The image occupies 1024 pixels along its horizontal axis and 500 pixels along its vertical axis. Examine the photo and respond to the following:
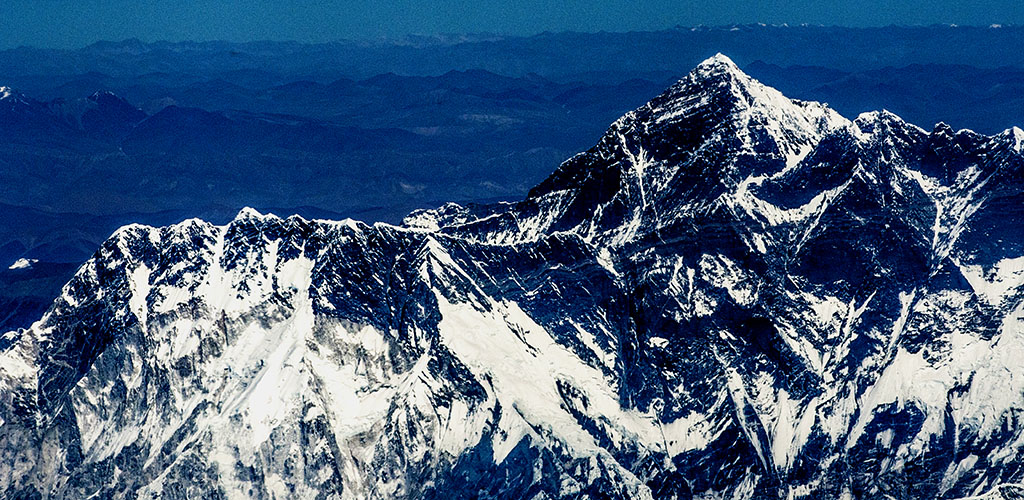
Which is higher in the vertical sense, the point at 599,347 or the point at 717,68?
the point at 717,68

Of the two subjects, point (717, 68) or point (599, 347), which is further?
point (717, 68)

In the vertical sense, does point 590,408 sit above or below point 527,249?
below

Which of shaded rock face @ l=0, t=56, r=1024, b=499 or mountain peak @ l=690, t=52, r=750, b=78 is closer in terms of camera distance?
shaded rock face @ l=0, t=56, r=1024, b=499

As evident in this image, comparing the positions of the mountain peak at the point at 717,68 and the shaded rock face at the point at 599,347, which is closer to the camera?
the shaded rock face at the point at 599,347

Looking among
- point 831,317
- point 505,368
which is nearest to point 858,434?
point 831,317

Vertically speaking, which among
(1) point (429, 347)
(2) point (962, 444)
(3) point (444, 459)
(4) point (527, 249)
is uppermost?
(4) point (527, 249)

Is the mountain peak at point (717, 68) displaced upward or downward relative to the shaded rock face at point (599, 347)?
upward

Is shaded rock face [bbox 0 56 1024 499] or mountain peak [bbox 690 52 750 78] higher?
mountain peak [bbox 690 52 750 78]

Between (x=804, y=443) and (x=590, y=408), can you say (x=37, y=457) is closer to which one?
(x=590, y=408)
